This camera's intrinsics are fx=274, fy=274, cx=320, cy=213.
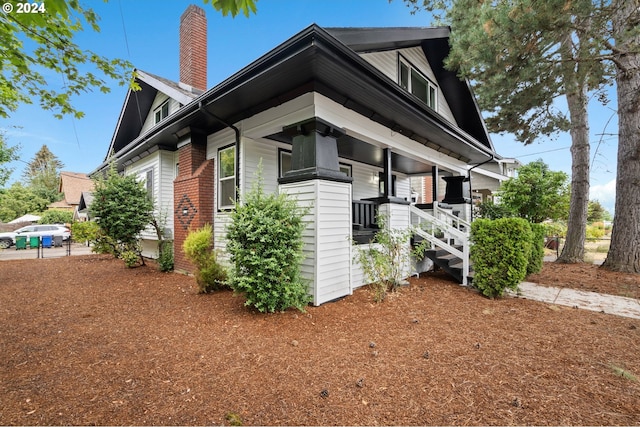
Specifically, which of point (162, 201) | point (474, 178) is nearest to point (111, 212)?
point (162, 201)

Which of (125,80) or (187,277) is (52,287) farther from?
(125,80)

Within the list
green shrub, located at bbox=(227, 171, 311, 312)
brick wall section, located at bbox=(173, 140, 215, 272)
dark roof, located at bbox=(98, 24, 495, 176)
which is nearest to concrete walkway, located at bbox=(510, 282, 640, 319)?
dark roof, located at bbox=(98, 24, 495, 176)

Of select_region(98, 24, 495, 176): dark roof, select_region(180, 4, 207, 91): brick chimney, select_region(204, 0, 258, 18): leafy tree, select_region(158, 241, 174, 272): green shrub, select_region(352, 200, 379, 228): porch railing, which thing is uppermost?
select_region(180, 4, 207, 91): brick chimney

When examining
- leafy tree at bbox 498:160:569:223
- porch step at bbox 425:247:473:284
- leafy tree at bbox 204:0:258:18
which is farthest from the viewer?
leafy tree at bbox 498:160:569:223

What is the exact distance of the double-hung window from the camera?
21.1ft

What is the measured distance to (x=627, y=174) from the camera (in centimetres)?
710

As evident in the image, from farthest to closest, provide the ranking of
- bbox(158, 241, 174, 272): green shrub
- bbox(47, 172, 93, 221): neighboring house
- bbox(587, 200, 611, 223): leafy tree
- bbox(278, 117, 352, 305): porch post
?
bbox(47, 172, 93, 221): neighboring house < bbox(587, 200, 611, 223): leafy tree < bbox(158, 241, 174, 272): green shrub < bbox(278, 117, 352, 305): porch post

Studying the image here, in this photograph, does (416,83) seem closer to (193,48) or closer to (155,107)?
(193,48)

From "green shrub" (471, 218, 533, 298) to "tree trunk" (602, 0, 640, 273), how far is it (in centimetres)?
442

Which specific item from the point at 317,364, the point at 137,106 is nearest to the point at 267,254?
the point at 317,364

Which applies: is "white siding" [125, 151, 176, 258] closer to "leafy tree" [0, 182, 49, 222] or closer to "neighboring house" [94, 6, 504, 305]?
"neighboring house" [94, 6, 504, 305]

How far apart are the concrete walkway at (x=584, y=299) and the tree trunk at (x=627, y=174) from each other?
9.44 feet

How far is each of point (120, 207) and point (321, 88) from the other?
6.11 meters

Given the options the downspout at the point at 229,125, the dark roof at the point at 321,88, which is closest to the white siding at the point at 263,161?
the downspout at the point at 229,125
